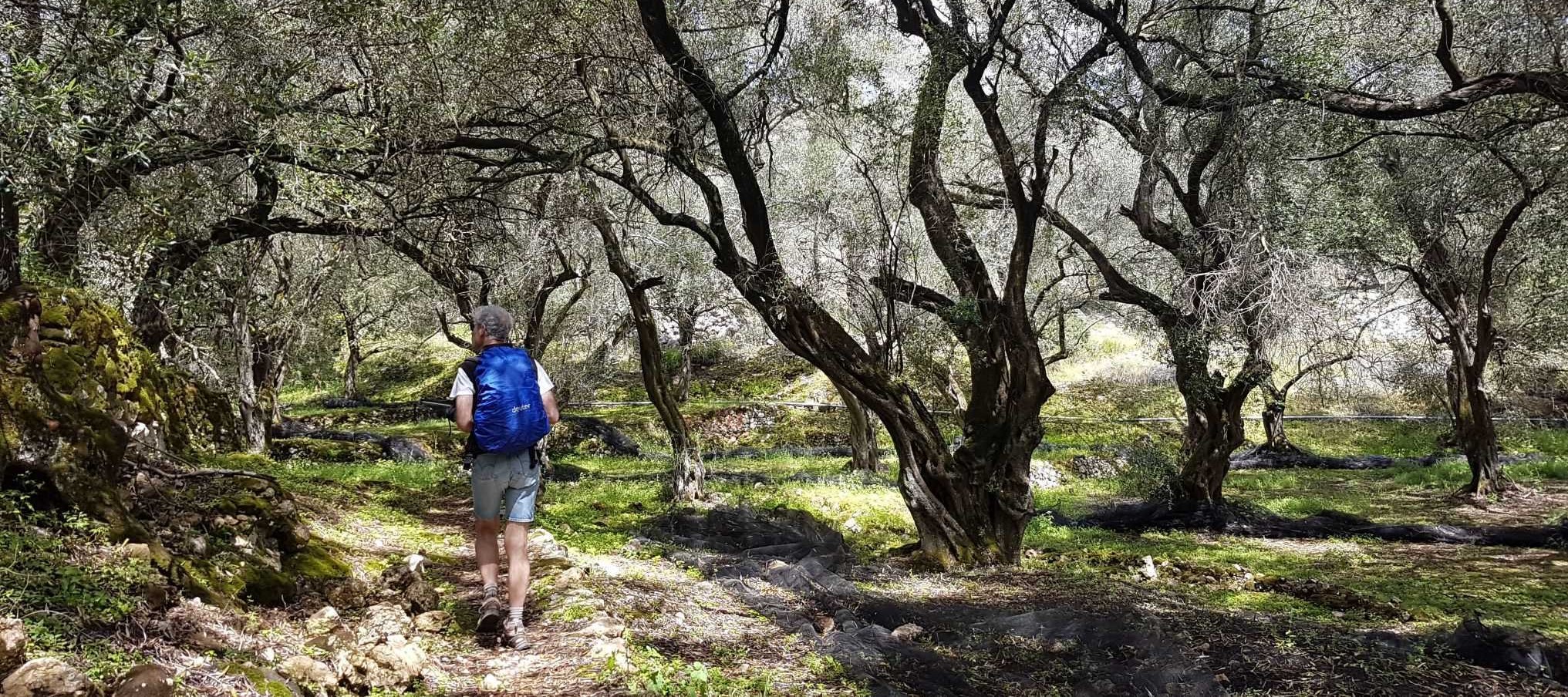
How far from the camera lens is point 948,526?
29.1 ft

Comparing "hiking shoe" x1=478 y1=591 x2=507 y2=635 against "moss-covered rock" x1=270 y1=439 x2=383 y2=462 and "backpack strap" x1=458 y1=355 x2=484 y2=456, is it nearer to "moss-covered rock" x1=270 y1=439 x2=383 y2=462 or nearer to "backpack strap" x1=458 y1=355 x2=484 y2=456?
"backpack strap" x1=458 y1=355 x2=484 y2=456

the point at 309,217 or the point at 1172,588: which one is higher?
the point at 309,217

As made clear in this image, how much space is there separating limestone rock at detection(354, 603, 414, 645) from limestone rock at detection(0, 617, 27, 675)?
53.8 inches

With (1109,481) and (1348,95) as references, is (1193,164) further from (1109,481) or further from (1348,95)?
(1109,481)

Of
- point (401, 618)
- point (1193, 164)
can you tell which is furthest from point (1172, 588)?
point (401, 618)

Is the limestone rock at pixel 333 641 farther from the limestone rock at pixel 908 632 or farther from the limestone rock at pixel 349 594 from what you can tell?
the limestone rock at pixel 908 632

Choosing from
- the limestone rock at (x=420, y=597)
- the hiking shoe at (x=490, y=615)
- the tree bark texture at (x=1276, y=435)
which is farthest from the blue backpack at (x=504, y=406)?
the tree bark texture at (x=1276, y=435)

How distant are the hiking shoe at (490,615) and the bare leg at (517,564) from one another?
3.1 inches

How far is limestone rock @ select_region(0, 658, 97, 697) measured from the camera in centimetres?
230

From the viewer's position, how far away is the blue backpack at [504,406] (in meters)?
4.43

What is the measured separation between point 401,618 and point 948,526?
597cm

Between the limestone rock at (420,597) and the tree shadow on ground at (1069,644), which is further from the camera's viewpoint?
the limestone rock at (420,597)

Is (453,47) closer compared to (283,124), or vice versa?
(283,124)

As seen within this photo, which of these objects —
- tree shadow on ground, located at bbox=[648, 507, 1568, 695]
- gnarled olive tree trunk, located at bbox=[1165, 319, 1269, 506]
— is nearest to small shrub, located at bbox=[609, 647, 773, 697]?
tree shadow on ground, located at bbox=[648, 507, 1568, 695]
